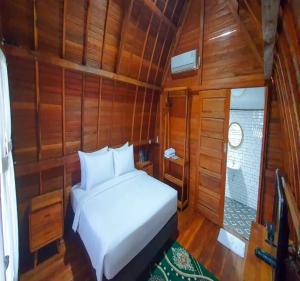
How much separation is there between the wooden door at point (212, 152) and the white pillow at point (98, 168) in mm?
1593

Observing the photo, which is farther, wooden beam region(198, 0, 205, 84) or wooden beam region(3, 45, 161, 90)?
wooden beam region(198, 0, 205, 84)

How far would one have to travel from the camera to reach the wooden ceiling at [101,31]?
1660mm

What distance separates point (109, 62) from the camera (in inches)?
99.8

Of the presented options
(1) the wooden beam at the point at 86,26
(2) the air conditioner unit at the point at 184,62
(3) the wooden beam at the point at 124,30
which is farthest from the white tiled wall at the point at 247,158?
(1) the wooden beam at the point at 86,26

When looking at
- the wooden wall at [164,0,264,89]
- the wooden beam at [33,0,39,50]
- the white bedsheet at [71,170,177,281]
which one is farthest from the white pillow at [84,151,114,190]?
the wooden wall at [164,0,264,89]

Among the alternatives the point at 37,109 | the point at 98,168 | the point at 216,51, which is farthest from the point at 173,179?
the point at 37,109

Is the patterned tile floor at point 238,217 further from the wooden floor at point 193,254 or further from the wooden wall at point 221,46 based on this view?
the wooden wall at point 221,46

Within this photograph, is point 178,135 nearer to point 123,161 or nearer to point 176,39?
point 123,161

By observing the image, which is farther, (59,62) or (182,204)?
(182,204)

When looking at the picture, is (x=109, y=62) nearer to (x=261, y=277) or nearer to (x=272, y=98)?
(x=272, y=98)

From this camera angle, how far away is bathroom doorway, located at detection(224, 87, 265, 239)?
3.02 m

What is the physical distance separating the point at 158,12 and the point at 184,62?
865mm

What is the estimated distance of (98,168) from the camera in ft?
7.75

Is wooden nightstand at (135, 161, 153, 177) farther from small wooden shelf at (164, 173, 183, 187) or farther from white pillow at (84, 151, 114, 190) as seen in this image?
white pillow at (84, 151, 114, 190)
